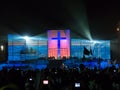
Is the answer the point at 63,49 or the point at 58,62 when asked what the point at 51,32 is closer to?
the point at 63,49

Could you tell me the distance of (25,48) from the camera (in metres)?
49.6

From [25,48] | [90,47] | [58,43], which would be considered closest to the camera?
[58,43]

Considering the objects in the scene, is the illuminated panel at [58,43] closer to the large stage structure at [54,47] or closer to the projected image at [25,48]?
the large stage structure at [54,47]

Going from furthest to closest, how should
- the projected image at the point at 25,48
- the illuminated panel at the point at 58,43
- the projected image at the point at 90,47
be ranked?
the projected image at the point at 90,47 → the projected image at the point at 25,48 → the illuminated panel at the point at 58,43

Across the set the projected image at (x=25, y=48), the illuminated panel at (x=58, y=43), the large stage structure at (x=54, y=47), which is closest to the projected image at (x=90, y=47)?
the large stage structure at (x=54, y=47)

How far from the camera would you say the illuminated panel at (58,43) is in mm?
48125

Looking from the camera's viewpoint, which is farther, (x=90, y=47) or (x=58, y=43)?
(x=90, y=47)

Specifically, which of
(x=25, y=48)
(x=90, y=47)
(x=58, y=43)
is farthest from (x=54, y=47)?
(x=90, y=47)

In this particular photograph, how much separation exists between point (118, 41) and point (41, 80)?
34607 mm

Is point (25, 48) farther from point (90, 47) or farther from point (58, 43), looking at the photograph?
point (90, 47)

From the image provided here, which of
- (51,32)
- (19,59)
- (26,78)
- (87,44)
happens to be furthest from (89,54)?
(26,78)

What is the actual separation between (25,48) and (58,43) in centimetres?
466

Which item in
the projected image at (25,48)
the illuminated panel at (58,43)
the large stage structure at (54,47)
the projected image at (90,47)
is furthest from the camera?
the projected image at (90,47)

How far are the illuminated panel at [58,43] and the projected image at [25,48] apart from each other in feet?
4.44
